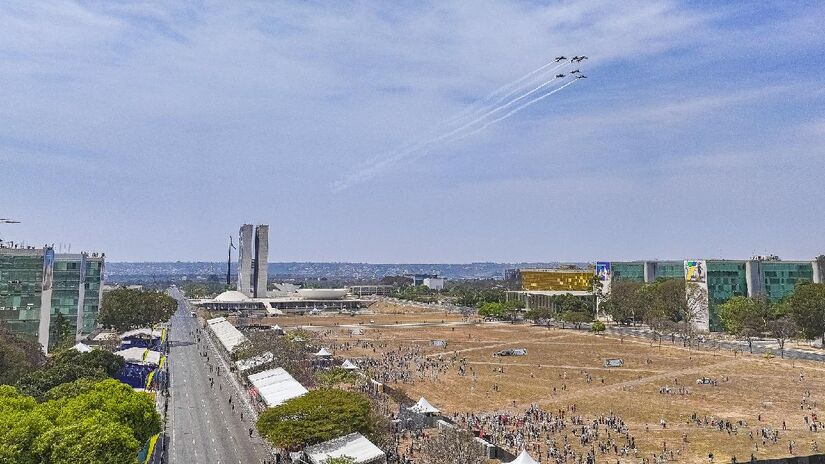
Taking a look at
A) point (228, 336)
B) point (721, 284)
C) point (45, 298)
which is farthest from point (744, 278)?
point (45, 298)

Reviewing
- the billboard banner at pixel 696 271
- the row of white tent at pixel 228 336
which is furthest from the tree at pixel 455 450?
the billboard banner at pixel 696 271

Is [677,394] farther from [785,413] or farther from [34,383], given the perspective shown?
[34,383]

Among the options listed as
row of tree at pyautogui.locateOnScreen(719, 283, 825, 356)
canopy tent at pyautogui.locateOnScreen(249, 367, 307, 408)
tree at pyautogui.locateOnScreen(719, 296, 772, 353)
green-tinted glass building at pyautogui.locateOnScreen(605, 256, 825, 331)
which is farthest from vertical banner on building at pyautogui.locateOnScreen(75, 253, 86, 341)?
green-tinted glass building at pyautogui.locateOnScreen(605, 256, 825, 331)

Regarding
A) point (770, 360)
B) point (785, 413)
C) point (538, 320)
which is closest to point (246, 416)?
point (785, 413)

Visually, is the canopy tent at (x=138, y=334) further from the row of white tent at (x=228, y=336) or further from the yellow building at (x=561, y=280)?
the yellow building at (x=561, y=280)

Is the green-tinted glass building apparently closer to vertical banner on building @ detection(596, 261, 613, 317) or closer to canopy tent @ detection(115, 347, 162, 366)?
vertical banner on building @ detection(596, 261, 613, 317)

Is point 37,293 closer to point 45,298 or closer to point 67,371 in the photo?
point 45,298
